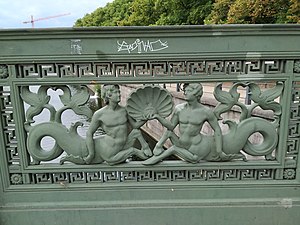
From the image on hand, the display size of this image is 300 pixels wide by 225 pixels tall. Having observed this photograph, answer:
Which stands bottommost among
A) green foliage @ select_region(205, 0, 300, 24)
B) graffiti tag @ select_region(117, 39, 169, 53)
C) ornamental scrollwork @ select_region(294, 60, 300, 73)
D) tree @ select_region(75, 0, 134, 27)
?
→ ornamental scrollwork @ select_region(294, 60, 300, 73)

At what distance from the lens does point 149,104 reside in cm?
240

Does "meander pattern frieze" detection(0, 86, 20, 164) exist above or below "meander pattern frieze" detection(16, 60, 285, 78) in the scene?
below

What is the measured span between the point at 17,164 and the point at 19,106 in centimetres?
57

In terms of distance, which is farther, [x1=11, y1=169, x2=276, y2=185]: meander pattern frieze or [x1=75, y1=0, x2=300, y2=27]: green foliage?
[x1=75, y1=0, x2=300, y2=27]: green foliage

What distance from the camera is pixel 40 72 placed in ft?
7.61

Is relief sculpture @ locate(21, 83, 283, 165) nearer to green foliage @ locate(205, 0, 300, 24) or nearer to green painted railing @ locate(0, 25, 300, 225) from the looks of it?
green painted railing @ locate(0, 25, 300, 225)

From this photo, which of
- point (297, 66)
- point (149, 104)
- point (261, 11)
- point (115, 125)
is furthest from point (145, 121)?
point (261, 11)

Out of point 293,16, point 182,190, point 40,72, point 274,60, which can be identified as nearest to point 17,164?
point 40,72

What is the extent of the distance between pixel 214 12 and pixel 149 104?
482 inches

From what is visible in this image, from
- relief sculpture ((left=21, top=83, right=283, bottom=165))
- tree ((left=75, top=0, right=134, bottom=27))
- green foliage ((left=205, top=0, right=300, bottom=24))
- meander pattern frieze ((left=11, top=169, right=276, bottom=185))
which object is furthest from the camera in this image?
tree ((left=75, top=0, right=134, bottom=27))

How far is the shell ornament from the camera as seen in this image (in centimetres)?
237

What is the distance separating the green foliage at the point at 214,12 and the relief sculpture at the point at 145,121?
26.0 ft

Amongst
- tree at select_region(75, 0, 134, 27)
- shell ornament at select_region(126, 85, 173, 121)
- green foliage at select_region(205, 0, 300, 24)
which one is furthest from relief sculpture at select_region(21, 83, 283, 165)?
tree at select_region(75, 0, 134, 27)

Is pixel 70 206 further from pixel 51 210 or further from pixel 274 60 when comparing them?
pixel 274 60
